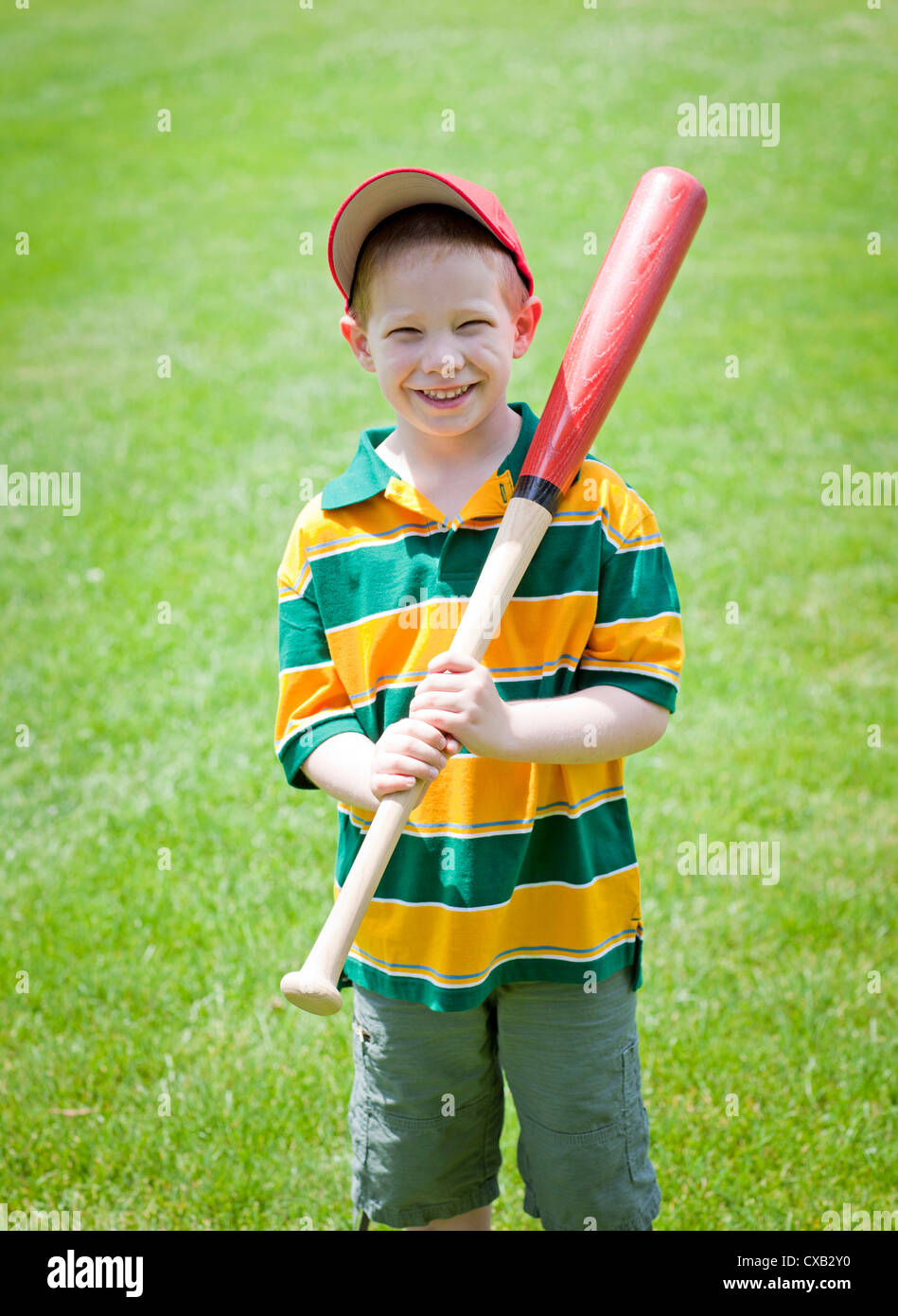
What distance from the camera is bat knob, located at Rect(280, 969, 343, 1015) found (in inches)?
64.4

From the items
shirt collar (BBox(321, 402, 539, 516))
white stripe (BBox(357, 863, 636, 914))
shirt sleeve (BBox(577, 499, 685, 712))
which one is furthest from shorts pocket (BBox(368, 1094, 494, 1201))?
shirt collar (BBox(321, 402, 539, 516))

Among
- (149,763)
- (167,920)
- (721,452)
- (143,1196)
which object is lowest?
(143,1196)

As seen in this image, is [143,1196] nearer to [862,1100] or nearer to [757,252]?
[862,1100]

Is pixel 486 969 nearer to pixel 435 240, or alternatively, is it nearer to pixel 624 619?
pixel 624 619

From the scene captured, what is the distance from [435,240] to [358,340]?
0.81 ft

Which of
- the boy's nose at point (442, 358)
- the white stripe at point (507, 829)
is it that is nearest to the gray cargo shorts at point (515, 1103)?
the white stripe at point (507, 829)

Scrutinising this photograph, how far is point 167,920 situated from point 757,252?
8.71 metres

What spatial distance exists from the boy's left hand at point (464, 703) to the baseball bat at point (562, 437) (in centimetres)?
3

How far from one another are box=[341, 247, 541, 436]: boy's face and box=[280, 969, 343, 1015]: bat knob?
0.85m

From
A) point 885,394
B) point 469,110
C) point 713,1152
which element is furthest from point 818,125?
point 713,1152

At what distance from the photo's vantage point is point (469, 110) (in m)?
13.8

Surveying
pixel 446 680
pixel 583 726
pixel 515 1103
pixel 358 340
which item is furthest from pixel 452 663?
pixel 515 1103

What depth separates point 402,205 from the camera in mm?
1851

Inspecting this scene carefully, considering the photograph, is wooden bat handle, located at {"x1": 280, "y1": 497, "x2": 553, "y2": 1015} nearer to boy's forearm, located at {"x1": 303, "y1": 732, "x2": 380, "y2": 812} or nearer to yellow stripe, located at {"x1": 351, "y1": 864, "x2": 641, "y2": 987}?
boy's forearm, located at {"x1": 303, "y1": 732, "x2": 380, "y2": 812}
